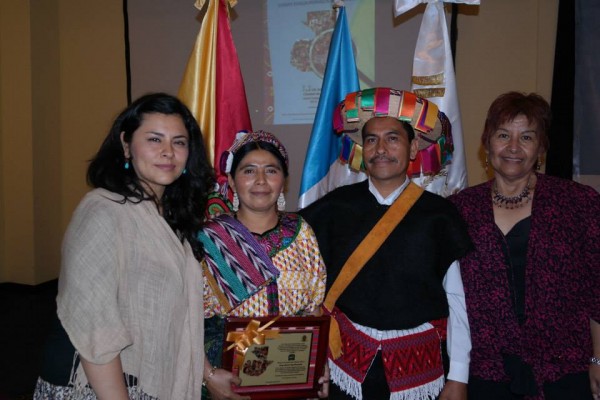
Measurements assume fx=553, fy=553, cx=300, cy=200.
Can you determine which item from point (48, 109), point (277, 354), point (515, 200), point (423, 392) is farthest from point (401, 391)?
point (48, 109)

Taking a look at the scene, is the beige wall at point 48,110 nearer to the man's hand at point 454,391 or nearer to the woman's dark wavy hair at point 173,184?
the woman's dark wavy hair at point 173,184

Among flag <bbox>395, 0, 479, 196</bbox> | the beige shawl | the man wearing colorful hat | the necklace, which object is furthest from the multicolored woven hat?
the beige shawl

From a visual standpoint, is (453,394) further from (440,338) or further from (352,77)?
(352,77)

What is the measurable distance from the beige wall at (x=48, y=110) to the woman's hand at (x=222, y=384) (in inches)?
198

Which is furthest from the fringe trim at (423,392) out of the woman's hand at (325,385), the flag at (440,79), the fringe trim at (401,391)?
the flag at (440,79)

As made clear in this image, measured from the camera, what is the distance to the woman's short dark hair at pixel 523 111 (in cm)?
221

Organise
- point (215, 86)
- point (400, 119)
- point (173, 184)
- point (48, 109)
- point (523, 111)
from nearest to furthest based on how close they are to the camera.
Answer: point (173, 184) → point (523, 111) → point (400, 119) → point (215, 86) → point (48, 109)

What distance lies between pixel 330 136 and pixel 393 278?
1.53 meters

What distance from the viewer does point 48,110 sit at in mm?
6480

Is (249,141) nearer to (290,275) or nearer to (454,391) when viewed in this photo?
(290,275)

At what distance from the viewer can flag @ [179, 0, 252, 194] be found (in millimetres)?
3396

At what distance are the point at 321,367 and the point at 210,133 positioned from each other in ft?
5.93

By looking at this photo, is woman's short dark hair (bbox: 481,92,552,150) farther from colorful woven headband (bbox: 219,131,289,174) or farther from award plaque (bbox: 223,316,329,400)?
award plaque (bbox: 223,316,329,400)

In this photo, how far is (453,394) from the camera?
217 cm
